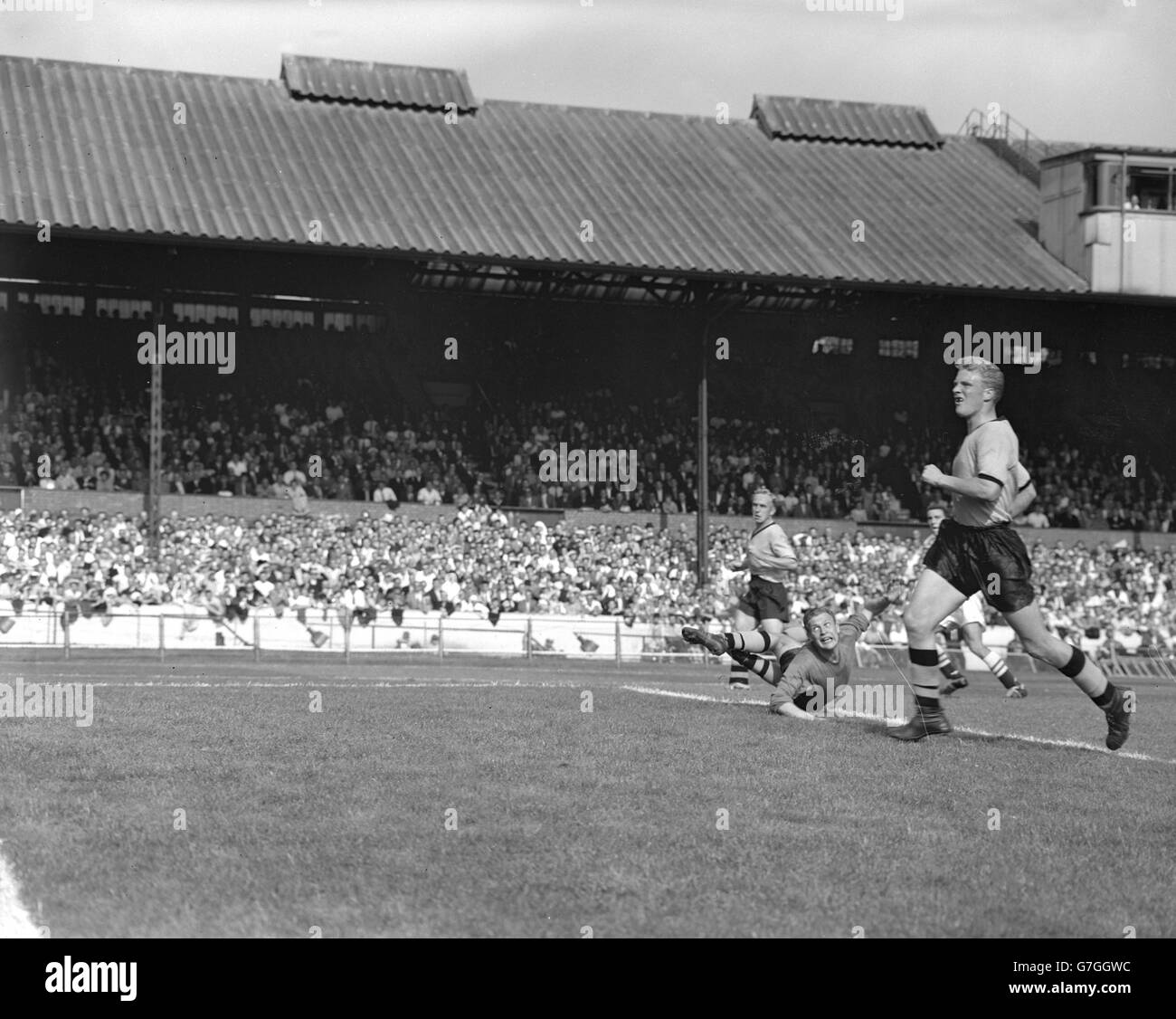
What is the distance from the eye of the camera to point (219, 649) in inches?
1064

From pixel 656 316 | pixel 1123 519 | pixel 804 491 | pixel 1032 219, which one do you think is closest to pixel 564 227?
pixel 656 316

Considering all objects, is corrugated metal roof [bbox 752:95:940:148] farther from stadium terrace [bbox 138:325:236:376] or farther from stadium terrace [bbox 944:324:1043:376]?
stadium terrace [bbox 138:325:236:376]

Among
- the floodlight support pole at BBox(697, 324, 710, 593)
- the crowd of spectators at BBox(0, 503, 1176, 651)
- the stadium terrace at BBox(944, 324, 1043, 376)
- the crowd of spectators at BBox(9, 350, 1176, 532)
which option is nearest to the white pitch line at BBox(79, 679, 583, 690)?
the crowd of spectators at BBox(0, 503, 1176, 651)

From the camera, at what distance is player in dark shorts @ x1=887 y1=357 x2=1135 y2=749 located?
10.6 meters

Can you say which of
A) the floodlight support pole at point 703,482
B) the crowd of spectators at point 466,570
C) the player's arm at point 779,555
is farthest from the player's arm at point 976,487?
the floodlight support pole at point 703,482

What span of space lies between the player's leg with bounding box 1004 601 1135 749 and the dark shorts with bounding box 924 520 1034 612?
0.11 meters

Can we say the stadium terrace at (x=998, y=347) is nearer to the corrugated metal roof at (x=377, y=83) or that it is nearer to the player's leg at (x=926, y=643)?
the corrugated metal roof at (x=377, y=83)

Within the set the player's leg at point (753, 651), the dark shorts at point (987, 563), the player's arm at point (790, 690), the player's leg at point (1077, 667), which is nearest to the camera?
the dark shorts at point (987, 563)

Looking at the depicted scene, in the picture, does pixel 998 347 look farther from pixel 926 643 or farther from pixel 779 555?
pixel 926 643

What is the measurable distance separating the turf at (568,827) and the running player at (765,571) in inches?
→ 162

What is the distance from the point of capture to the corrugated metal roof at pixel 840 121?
144ft

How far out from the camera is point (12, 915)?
564cm

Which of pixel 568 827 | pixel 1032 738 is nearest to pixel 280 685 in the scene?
pixel 1032 738
